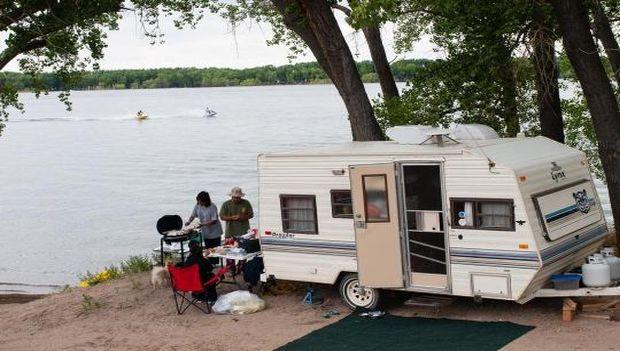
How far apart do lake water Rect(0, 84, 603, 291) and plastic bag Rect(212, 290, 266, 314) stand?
636 inches

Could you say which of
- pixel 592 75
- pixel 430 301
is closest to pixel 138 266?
pixel 430 301

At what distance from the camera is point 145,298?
13.9 metres

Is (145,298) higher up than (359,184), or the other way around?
(359,184)

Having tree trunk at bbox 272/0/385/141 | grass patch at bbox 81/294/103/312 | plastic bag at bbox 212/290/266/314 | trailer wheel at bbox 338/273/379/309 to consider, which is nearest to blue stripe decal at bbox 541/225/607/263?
trailer wheel at bbox 338/273/379/309

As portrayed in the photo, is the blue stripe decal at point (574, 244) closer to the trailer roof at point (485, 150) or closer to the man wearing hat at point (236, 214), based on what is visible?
the trailer roof at point (485, 150)

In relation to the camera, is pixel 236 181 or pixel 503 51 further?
pixel 236 181

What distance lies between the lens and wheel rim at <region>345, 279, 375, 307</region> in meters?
11.9

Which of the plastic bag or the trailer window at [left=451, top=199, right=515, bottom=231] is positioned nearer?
the trailer window at [left=451, top=199, right=515, bottom=231]

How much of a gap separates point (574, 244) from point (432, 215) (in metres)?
1.95

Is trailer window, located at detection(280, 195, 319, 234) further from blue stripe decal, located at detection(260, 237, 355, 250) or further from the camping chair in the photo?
the camping chair

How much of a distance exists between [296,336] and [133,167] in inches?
1900

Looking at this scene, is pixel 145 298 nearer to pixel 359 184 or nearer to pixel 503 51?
pixel 359 184

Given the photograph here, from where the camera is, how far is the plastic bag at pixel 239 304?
12469mm

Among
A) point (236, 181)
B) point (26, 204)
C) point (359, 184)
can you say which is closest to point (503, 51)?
point (359, 184)
